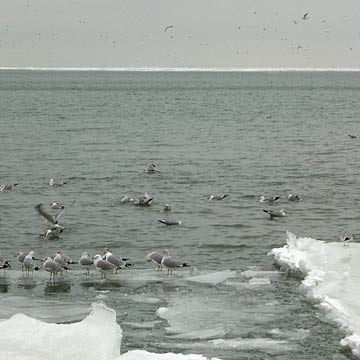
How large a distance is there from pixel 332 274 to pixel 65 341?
582 centimetres

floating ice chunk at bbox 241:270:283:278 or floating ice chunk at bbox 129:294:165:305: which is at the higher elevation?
floating ice chunk at bbox 241:270:283:278

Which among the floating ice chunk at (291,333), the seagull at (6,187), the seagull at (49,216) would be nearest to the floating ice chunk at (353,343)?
the floating ice chunk at (291,333)

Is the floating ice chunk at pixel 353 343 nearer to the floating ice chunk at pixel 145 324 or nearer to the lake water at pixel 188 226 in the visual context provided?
the lake water at pixel 188 226

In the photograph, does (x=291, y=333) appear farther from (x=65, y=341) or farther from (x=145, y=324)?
(x=65, y=341)

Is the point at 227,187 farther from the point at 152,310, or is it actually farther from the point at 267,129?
the point at 267,129

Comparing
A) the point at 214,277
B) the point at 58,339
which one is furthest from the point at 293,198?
the point at 58,339

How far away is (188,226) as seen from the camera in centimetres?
2342

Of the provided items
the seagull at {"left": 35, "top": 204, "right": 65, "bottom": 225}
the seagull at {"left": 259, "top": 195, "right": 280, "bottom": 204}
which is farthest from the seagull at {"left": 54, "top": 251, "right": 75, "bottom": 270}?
the seagull at {"left": 259, "top": 195, "right": 280, "bottom": 204}

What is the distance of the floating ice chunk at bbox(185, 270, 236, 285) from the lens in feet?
52.4

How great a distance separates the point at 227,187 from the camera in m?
31.2

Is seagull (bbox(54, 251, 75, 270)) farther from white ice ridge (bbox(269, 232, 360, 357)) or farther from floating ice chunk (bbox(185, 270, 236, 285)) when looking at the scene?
white ice ridge (bbox(269, 232, 360, 357))

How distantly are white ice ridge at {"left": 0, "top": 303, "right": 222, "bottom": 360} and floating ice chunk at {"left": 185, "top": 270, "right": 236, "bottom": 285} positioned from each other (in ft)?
12.5

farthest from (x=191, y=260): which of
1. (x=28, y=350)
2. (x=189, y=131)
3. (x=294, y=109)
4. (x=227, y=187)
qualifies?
(x=294, y=109)

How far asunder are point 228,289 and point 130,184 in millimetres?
17322
